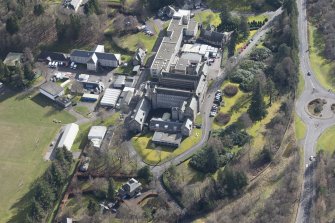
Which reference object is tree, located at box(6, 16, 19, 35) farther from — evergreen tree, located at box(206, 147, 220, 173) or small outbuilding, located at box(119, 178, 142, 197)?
evergreen tree, located at box(206, 147, 220, 173)

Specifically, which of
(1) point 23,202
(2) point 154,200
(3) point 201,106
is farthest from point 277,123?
(1) point 23,202

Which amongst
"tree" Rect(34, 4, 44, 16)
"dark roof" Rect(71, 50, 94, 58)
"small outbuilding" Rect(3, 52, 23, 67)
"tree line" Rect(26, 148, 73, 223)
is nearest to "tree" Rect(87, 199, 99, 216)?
"tree line" Rect(26, 148, 73, 223)

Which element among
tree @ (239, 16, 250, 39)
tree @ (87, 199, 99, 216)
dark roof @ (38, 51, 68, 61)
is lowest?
tree @ (87, 199, 99, 216)

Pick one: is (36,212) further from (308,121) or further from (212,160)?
(308,121)

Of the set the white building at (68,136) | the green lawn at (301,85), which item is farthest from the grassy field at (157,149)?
the green lawn at (301,85)

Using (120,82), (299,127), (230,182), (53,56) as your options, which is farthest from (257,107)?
(53,56)

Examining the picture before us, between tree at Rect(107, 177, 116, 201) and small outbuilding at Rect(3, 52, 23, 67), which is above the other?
small outbuilding at Rect(3, 52, 23, 67)

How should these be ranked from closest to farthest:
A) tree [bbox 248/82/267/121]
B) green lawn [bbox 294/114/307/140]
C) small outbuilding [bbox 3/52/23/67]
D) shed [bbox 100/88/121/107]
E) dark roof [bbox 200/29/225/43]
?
1. green lawn [bbox 294/114/307/140]
2. tree [bbox 248/82/267/121]
3. shed [bbox 100/88/121/107]
4. small outbuilding [bbox 3/52/23/67]
5. dark roof [bbox 200/29/225/43]
